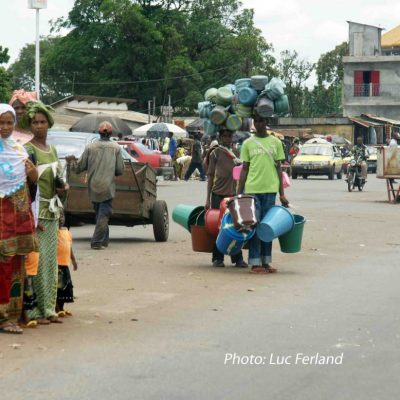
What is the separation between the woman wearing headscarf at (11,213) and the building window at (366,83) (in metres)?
83.8

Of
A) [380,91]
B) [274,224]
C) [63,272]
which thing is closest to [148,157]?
[274,224]

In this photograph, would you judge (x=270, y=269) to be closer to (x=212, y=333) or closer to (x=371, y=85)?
(x=212, y=333)

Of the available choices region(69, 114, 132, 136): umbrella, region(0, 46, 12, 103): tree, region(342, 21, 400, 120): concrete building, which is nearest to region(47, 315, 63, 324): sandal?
region(69, 114, 132, 136): umbrella

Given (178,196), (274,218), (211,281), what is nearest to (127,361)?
(211,281)

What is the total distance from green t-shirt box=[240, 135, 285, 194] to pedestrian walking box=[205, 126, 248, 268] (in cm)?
61

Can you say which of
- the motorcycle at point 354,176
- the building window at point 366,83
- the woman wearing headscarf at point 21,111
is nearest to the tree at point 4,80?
the motorcycle at point 354,176

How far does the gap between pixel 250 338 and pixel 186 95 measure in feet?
241

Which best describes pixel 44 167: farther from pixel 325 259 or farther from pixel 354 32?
pixel 354 32

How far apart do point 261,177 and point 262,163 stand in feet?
0.51

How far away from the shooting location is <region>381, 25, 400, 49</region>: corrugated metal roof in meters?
107

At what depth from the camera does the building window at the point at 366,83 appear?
90.8 m

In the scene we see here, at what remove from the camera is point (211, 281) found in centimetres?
1177

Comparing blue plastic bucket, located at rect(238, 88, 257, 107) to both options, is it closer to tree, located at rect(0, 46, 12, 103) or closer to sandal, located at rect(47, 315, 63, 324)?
sandal, located at rect(47, 315, 63, 324)

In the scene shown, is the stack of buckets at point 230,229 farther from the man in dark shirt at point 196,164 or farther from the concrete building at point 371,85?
the concrete building at point 371,85
